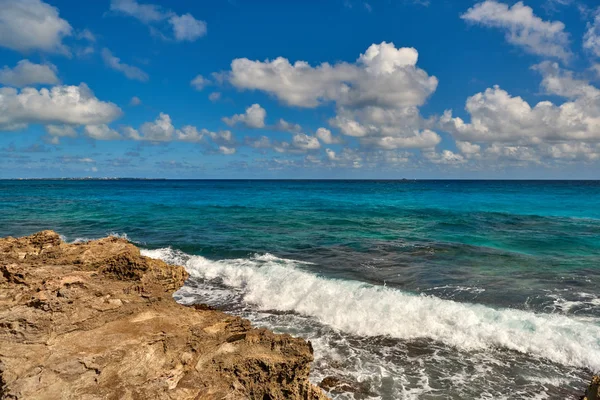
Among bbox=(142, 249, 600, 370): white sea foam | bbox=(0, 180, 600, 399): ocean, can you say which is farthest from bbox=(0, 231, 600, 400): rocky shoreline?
bbox=(142, 249, 600, 370): white sea foam

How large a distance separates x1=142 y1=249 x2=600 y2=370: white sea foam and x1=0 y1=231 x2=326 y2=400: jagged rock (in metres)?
5.50

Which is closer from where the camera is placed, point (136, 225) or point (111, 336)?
point (111, 336)

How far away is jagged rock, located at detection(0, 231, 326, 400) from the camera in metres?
4.91

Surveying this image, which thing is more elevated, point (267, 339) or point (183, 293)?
point (267, 339)

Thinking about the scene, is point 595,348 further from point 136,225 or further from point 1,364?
point 136,225

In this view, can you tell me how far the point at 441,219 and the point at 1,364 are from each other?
1400 inches

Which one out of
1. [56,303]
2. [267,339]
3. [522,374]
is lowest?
[522,374]

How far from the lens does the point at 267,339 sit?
605cm

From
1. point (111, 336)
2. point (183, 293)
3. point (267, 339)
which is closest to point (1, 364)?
point (111, 336)

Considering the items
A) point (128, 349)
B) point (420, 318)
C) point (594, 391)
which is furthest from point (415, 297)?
point (128, 349)

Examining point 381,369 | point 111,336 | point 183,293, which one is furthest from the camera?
point 183,293

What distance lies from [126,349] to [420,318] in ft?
28.9

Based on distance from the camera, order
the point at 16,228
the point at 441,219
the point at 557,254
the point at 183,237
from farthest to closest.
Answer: the point at 441,219, the point at 16,228, the point at 183,237, the point at 557,254

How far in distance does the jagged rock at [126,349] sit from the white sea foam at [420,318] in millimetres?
5496
